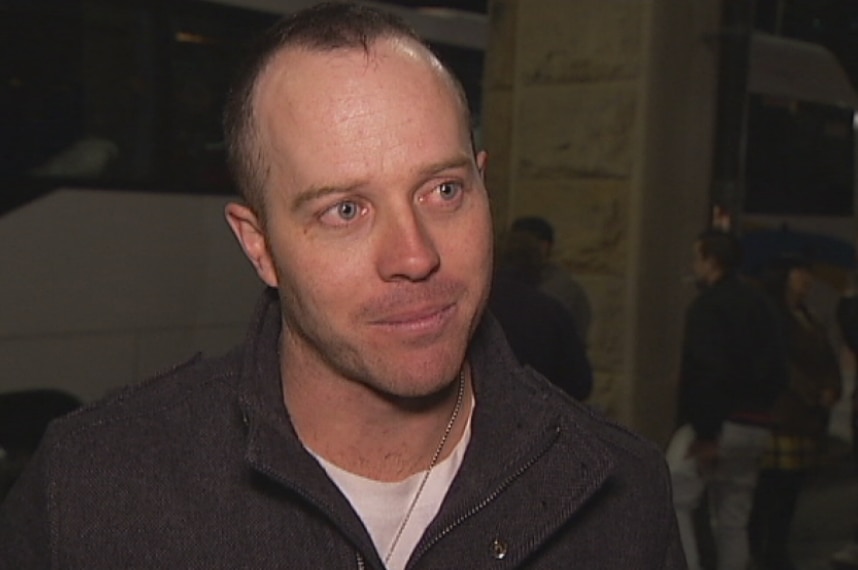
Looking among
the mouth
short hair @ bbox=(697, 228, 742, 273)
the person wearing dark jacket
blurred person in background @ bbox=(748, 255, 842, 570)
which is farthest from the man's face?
blurred person in background @ bbox=(748, 255, 842, 570)

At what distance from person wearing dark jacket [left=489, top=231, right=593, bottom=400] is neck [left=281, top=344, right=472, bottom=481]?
2.27 m

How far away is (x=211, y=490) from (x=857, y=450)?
3734 millimetres

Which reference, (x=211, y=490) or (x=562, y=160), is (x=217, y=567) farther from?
(x=562, y=160)

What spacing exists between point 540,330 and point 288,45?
97.6 inches

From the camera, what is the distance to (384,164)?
140 cm

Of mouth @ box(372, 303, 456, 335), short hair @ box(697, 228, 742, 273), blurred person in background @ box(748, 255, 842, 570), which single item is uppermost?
mouth @ box(372, 303, 456, 335)

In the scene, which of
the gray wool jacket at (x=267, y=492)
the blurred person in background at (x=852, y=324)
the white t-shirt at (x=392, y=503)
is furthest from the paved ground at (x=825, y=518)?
the white t-shirt at (x=392, y=503)

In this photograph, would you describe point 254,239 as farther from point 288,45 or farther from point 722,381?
point 722,381

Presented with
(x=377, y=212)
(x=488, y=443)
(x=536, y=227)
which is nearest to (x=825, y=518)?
(x=536, y=227)

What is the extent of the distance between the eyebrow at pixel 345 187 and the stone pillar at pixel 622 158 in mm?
2582

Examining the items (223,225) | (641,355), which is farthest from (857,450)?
(223,225)

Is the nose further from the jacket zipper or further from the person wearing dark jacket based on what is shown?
the person wearing dark jacket

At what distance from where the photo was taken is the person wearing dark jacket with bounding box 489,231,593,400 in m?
3.84

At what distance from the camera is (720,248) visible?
4.12 meters
